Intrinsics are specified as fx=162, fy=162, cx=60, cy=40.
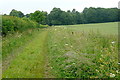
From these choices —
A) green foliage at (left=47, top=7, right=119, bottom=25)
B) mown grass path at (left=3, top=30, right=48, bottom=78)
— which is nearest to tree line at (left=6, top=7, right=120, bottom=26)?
green foliage at (left=47, top=7, right=119, bottom=25)

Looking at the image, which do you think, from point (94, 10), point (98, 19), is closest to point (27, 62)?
point (98, 19)

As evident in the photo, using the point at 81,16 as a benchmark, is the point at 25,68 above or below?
below

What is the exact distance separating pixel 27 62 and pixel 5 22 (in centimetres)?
628

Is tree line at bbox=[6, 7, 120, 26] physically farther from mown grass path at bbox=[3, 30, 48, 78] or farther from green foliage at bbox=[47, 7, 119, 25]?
mown grass path at bbox=[3, 30, 48, 78]

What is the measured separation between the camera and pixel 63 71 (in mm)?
5184

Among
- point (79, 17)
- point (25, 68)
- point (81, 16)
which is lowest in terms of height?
point (25, 68)

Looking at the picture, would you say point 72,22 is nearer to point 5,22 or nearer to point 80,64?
point 5,22

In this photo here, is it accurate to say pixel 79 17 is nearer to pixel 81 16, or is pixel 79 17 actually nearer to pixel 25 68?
pixel 81 16

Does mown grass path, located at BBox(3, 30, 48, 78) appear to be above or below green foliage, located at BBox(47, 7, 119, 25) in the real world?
below

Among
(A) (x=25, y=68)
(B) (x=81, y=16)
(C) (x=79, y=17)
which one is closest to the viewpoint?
(A) (x=25, y=68)

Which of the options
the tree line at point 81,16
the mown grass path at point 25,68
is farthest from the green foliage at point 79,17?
the mown grass path at point 25,68

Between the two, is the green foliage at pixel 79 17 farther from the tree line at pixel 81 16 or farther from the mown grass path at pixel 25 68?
the mown grass path at pixel 25 68

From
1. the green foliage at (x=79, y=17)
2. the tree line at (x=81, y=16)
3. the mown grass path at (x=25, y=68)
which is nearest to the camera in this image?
the mown grass path at (x=25, y=68)

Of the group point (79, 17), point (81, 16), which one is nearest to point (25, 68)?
point (81, 16)
